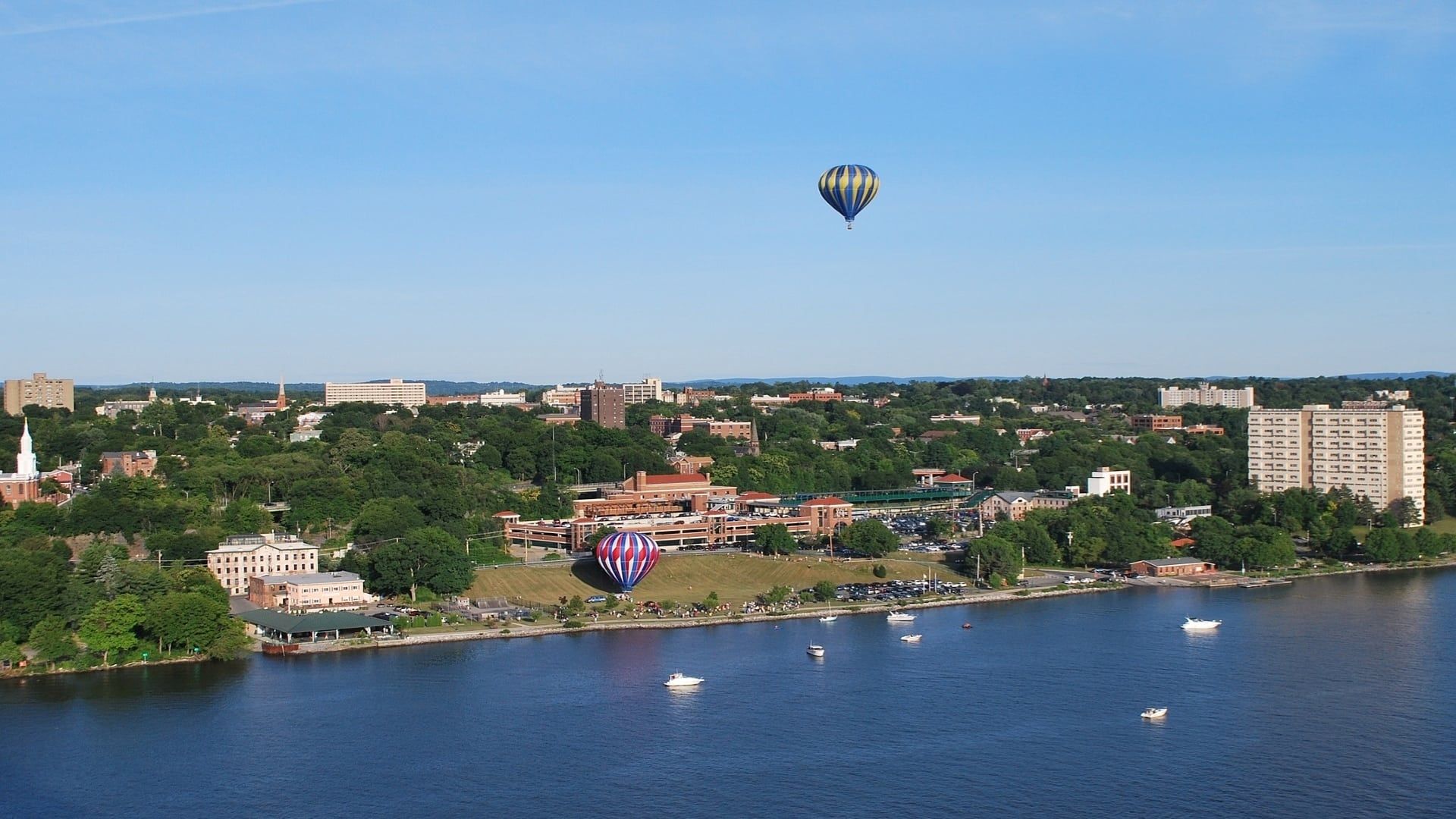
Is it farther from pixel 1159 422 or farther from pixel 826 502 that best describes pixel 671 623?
pixel 1159 422

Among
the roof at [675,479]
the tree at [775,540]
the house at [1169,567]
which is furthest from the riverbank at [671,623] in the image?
the roof at [675,479]

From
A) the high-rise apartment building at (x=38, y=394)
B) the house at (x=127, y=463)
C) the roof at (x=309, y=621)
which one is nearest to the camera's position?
the roof at (x=309, y=621)

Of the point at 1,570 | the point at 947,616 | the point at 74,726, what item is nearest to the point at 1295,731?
the point at 947,616

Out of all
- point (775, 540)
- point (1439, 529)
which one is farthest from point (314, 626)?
point (1439, 529)

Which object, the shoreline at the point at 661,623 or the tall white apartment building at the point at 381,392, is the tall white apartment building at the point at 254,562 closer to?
the shoreline at the point at 661,623

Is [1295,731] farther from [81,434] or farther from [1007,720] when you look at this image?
[81,434]

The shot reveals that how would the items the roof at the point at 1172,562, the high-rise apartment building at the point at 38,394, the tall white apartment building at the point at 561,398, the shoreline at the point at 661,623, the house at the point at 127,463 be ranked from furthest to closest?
the tall white apartment building at the point at 561,398
the high-rise apartment building at the point at 38,394
the house at the point at 127,463
the roof at the point at 1172,562
the shoreline at the point at 661,623

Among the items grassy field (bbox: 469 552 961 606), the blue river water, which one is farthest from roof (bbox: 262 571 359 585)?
the blue river water
